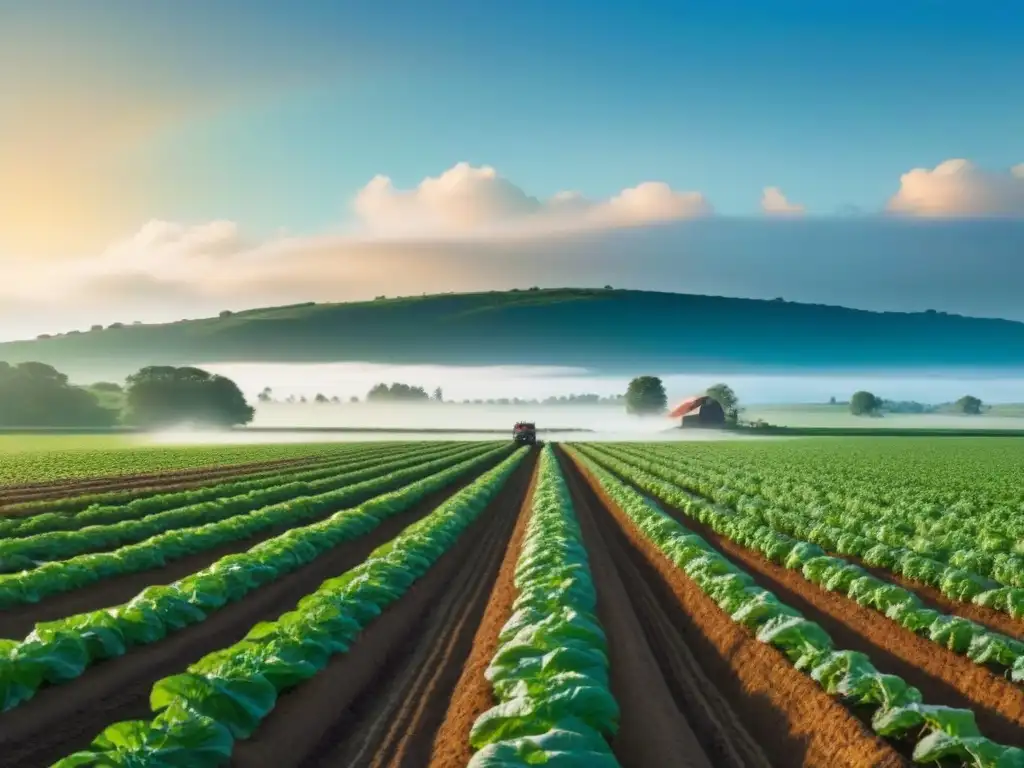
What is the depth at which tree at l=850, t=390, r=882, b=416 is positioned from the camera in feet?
547

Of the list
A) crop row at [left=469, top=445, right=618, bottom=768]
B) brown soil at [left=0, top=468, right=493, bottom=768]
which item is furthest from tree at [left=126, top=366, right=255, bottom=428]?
crop row at [left=469, top=445, right=618, bottom=768]

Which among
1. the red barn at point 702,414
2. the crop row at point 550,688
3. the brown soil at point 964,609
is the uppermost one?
the red barn at point 702,414

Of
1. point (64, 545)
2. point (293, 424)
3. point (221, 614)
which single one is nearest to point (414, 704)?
point (221, 614)

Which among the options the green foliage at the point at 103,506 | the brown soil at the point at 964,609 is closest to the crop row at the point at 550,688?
the brown soil at the point at 964,609

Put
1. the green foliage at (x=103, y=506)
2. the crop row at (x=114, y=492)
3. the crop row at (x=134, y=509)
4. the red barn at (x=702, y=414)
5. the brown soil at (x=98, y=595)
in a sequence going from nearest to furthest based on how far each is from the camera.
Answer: the brown soil at (x=98, y=595), the crop row at (x=134, y=509), the green foliage at (x=103, y=506), the crop row at (x=114, y=492), the red barn at (x=702, y=414)

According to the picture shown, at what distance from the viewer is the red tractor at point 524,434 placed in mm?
78875

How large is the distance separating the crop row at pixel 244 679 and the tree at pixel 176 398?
111 meters

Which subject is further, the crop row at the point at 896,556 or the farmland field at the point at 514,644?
the crop row at the point at 896,556

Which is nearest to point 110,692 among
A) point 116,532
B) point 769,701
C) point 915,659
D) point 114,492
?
point 769,701

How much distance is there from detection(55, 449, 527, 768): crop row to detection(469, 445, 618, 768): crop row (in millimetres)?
2112

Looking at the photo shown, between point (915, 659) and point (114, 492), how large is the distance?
29.0 metres

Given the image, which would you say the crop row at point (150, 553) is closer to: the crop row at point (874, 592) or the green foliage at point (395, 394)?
the crop row at point (874, 592)

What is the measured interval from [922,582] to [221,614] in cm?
1220

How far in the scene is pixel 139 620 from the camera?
410 inches
